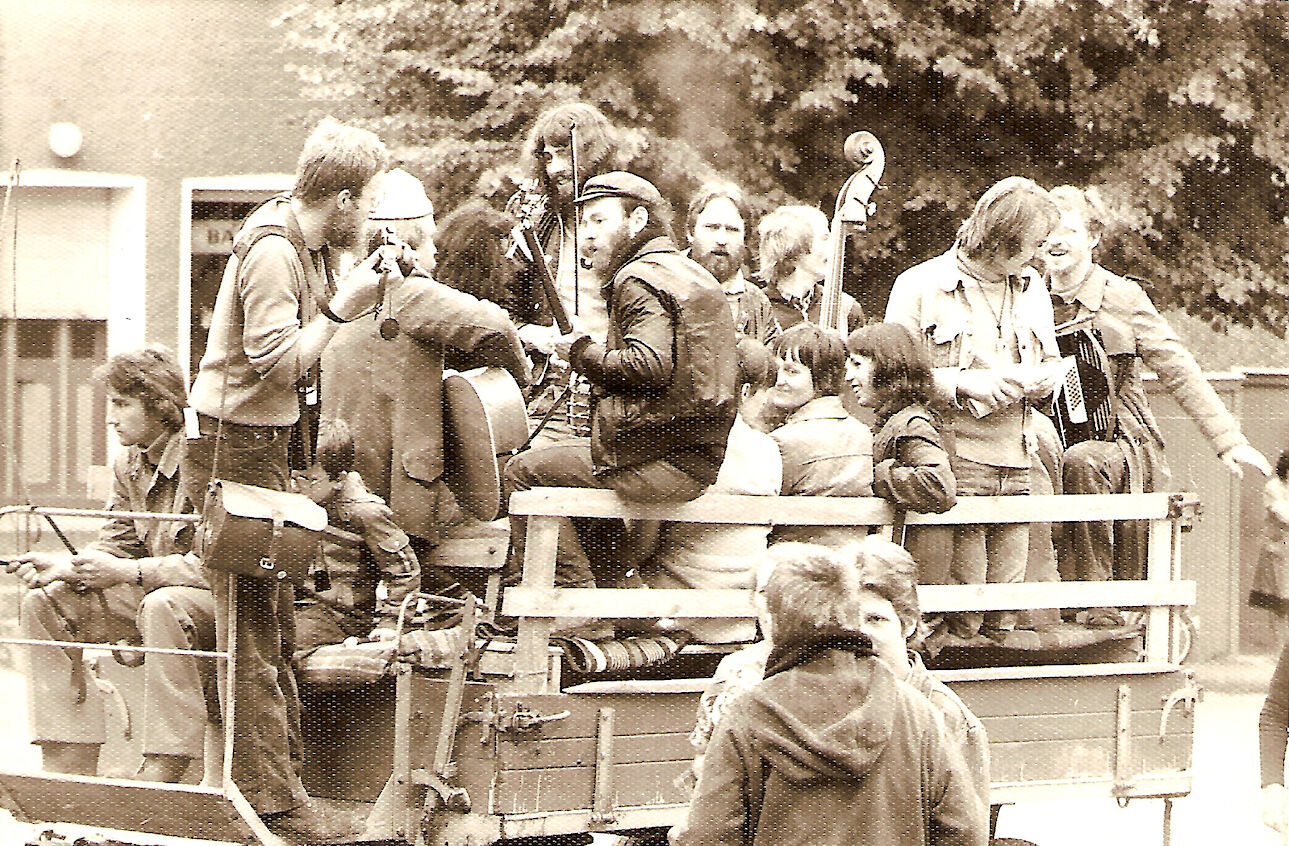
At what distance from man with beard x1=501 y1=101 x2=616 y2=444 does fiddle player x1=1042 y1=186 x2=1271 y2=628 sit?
1.82 meters

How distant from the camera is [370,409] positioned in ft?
20.2

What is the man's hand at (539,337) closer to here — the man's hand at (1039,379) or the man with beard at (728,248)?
the man with beard at (728,248)

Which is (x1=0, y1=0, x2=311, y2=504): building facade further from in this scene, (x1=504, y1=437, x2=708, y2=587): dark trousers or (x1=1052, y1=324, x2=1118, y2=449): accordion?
(x1=504, y1=437, x2=708, y2=587): dark trousers

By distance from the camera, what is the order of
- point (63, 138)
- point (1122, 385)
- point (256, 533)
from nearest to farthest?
point (256, 533) < point (1122, 385) < point (63, 138)

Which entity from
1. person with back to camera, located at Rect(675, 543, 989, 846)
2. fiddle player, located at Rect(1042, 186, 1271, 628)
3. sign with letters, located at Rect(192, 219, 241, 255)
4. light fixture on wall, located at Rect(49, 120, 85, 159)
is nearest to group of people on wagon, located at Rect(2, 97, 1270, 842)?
fiddle player, located at Rect(1042, 186, 1271, 628)

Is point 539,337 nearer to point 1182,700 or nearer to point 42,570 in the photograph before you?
point 42,570

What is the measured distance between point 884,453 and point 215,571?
2114 millimetres

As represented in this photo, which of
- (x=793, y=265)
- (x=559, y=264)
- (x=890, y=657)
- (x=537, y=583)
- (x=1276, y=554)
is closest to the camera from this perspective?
(x=890, y=657)

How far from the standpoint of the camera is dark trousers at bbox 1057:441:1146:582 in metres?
7.85

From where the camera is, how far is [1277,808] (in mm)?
6176

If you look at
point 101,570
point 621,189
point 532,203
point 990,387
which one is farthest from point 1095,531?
point 101,570

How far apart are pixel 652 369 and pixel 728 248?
210 cm

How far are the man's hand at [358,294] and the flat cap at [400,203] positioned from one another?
2.07 ft

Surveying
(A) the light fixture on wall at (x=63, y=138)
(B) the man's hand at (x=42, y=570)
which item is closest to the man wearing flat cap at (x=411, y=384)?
(B) the man's hand at (x=42, y=570)
